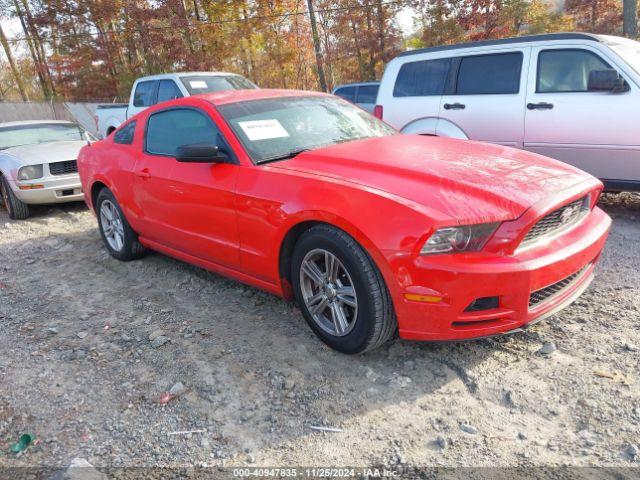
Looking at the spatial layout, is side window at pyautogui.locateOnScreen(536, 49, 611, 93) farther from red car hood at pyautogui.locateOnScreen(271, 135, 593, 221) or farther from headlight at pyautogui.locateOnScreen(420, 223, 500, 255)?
Answer: headlight at pyautogui.locateOnScreen(420, 223, 500, 255)

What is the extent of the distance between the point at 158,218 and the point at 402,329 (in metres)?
2.51

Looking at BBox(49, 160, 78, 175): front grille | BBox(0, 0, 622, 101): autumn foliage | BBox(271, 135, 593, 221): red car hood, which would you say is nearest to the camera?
BBox(271, 135, 593, 221): red car hood

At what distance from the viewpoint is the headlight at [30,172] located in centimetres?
700

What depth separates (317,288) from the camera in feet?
10.5

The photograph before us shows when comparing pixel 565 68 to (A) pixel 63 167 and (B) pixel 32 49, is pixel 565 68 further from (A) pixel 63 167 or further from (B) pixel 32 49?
(B) pixel 32 49

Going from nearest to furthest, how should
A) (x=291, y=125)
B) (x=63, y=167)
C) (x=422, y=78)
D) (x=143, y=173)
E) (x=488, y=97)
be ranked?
(x=291, y=125) < (x=143, y=173) < (x=488, y=97) < (x=422, y=78) < (x=63, y=167)

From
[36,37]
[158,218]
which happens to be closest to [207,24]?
[36,37]

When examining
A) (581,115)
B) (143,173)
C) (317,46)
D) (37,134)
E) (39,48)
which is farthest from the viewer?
(39,48)

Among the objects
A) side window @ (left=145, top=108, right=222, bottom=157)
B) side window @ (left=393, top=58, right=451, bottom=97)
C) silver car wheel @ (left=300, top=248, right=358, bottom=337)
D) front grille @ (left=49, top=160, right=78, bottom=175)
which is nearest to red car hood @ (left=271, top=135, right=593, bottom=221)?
silver car wheel @ (left=300, top=248, right=358, bottom=337)

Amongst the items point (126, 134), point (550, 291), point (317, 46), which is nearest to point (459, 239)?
point (550, 291)

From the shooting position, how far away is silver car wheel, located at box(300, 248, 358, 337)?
2.98m

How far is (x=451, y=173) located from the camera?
3.00m

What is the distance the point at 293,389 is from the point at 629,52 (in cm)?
513

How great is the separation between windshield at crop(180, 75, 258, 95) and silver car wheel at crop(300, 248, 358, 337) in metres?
7.38
